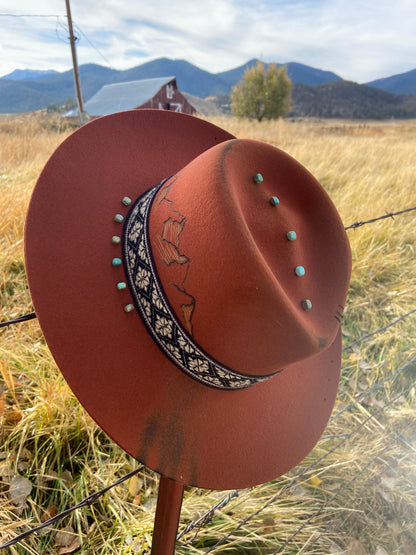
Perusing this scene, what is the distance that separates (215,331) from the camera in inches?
24.0

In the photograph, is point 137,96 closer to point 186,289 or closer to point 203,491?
point 203,491

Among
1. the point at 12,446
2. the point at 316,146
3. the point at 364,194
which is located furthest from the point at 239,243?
the point at 316,146

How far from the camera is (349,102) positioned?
92.2 meters

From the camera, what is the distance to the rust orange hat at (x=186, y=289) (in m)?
0.59

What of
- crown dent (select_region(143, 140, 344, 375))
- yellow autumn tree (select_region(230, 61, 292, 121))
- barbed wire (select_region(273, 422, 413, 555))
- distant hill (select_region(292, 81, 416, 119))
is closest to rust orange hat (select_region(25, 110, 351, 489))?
crown dent (select_region(143, 140, 344, 375))

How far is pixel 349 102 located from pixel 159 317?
109268mm

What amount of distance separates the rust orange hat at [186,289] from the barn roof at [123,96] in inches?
1167

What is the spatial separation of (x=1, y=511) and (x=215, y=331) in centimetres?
119

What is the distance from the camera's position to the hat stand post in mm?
737

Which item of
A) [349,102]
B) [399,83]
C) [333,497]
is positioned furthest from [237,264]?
[399,83]

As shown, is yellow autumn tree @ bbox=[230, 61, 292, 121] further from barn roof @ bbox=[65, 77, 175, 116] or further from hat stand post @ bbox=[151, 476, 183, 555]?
hat stand post @ bbox=[151, 476, 183, 555]

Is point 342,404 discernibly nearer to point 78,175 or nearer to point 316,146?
point 78,175

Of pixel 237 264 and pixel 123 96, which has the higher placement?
pixel 123 96

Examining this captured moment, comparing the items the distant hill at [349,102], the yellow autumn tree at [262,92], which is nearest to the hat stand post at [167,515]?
the yellow autumn tree at [262,92]
